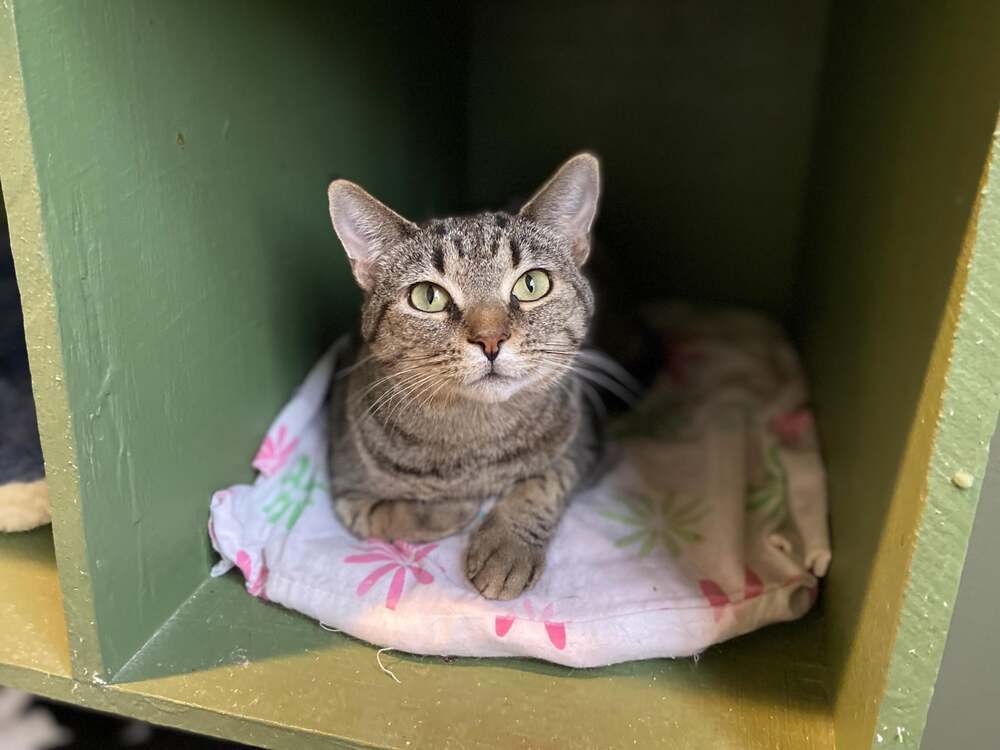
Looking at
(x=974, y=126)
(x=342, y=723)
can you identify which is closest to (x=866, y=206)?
(x=974, y=126)

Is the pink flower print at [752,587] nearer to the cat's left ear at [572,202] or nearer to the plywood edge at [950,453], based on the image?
the plywood edge at [950,453]

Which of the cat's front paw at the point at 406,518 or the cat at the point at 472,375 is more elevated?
the cat at the point at 472,375

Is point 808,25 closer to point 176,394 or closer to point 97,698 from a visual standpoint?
point 176,394

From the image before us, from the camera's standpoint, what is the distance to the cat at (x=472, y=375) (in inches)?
38.6

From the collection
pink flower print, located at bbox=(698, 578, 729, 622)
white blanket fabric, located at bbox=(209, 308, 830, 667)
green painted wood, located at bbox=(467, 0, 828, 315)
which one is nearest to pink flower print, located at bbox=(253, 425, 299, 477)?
white blanket fabric, located at bbox=(209, 308, 830, 667)

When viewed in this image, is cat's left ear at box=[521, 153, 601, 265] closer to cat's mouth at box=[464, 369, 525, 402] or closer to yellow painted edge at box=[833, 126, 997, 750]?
cat's mouth at box=[464, 369, 525, 402]

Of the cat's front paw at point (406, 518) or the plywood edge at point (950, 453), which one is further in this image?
the cat's front paw at point (406, 518)

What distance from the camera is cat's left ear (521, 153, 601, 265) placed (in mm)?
1009

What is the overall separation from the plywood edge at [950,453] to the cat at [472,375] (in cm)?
43

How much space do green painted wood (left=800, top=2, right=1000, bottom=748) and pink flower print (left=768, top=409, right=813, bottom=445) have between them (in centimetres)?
21

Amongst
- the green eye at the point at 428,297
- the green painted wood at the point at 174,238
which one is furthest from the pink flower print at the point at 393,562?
the green eye at the point at 428,297

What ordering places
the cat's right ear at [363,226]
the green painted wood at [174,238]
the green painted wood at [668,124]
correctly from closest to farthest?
the green painted wood at [174,238] → the cat's right ear at [363,226] → the green painted wood at [668,124]

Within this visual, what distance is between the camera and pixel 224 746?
1256 millimetres

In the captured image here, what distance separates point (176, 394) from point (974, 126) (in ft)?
2.71
